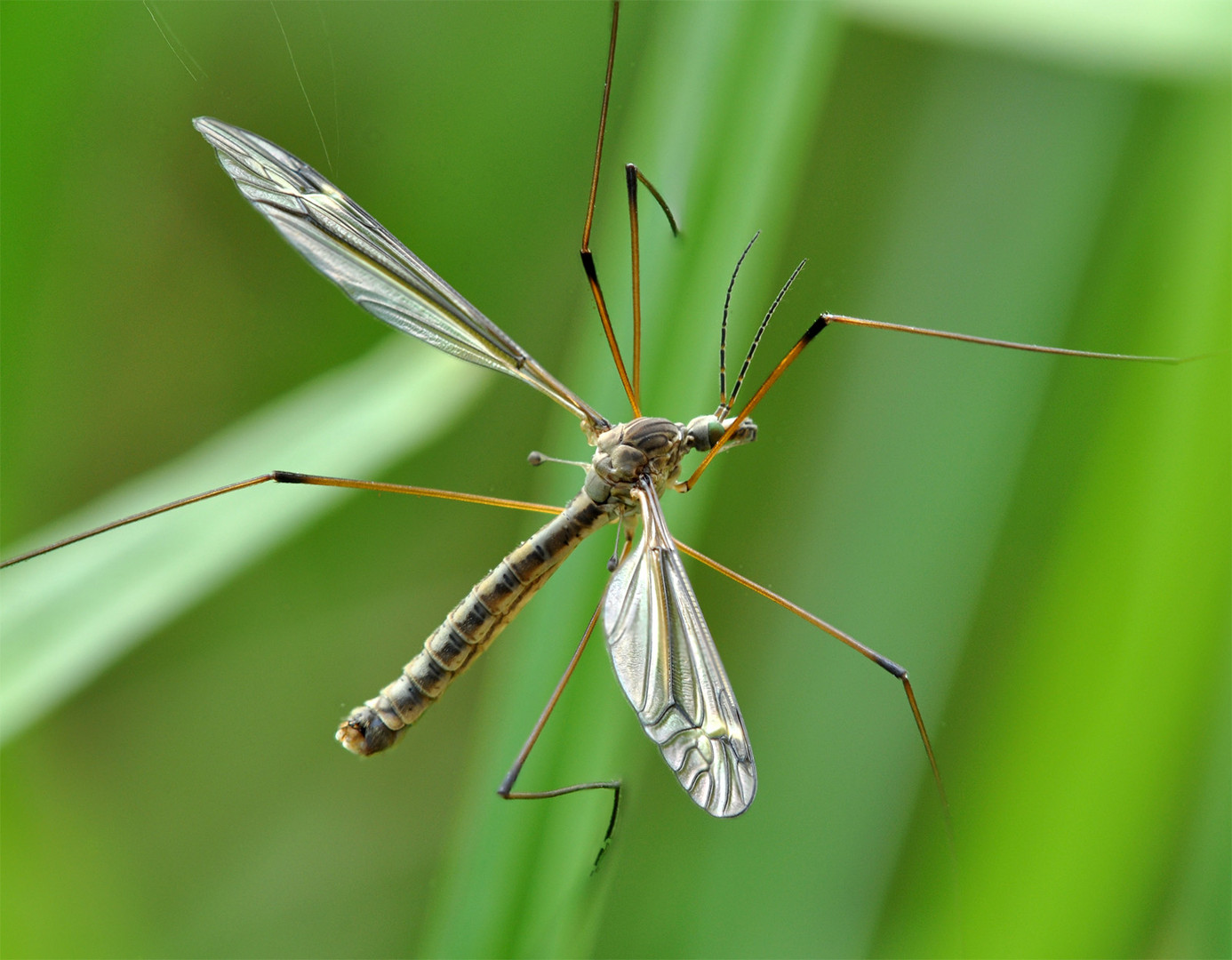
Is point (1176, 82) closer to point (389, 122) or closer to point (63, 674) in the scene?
point (389, 122)

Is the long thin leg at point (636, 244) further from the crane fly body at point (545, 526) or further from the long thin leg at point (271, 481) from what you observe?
the long thin leg at point (271, 481)

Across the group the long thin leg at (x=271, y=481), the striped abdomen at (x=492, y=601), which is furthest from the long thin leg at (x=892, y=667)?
the long thin leg at (x=271, y=481)

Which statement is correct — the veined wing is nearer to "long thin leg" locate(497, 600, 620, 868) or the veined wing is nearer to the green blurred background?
the green blurred background

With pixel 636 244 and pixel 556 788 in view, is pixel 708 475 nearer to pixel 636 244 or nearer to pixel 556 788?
pixel 636 244

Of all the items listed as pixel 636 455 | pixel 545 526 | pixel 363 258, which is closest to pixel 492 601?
pixel 545 526

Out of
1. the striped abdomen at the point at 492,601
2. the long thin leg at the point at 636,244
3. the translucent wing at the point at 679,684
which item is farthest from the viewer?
the striped abdomen at the point at 492,601

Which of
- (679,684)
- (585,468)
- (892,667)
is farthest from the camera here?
(585,468)
